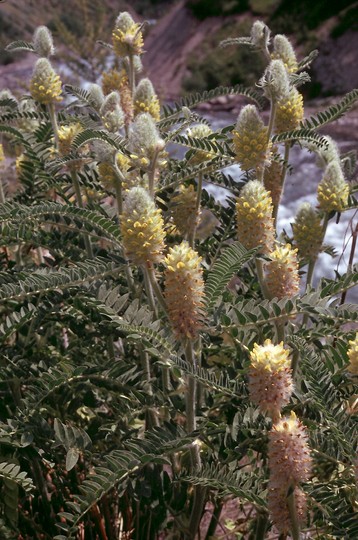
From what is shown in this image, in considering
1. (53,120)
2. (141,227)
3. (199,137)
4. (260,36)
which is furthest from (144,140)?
(53,120)

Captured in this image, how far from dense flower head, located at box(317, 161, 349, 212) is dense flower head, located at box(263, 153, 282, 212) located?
6.7 inches

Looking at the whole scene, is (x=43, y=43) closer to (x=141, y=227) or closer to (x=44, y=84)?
(x=44, y=84)

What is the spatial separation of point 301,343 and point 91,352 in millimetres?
807

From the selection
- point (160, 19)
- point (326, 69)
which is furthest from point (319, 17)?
point (160, 19)

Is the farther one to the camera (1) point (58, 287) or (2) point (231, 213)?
(2) point (231, 213)

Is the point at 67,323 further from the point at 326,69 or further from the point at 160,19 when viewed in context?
the point at 160,19

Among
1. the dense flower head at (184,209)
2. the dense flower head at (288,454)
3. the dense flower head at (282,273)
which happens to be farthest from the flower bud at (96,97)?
the dense flower head at (288,454)

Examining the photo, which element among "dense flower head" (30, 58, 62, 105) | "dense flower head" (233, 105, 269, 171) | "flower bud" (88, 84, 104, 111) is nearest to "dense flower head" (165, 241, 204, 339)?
"dense flower head" (233, 105, 269, 171)

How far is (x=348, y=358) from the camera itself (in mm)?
1670

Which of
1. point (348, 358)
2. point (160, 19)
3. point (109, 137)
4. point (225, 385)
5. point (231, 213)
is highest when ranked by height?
point (160, 19)

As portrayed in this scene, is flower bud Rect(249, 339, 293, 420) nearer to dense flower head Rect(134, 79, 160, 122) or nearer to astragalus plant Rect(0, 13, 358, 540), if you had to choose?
astragalus plant Rect(0, 13, 358, 540)

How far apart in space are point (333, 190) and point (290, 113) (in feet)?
0.90

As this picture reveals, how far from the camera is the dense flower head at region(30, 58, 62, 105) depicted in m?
2.30

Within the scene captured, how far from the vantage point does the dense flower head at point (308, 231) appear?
200 centimetres
